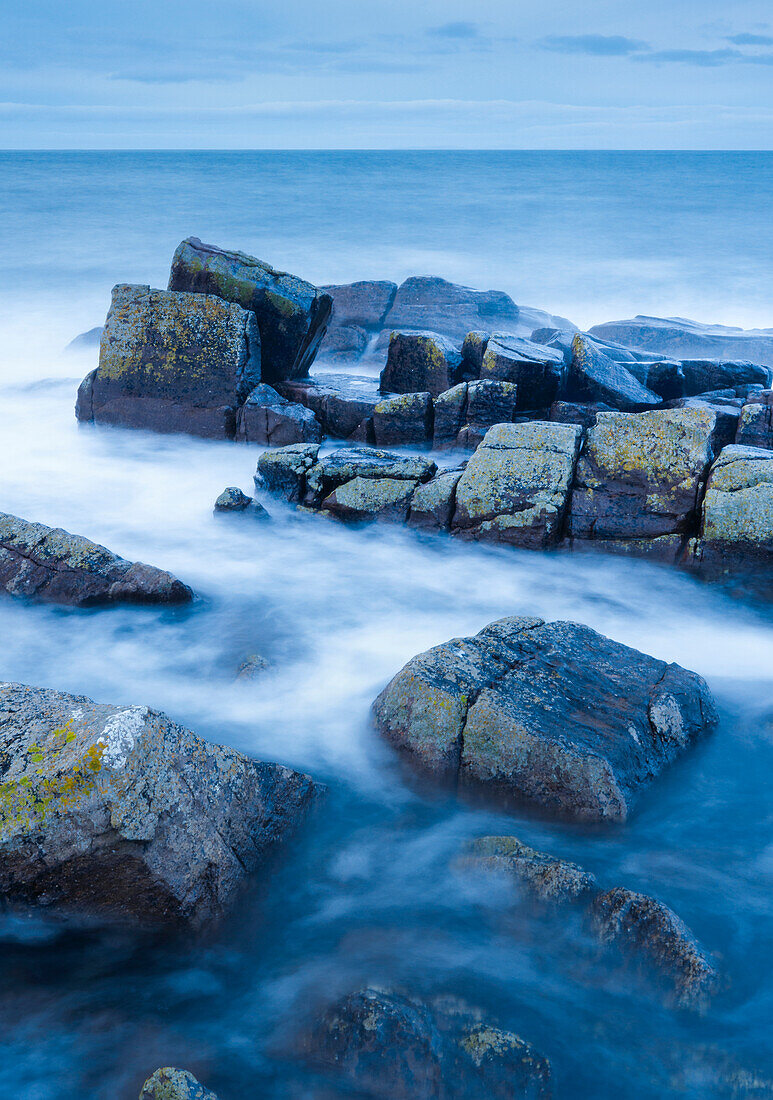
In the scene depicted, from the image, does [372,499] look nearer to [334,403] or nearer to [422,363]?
[334,403]

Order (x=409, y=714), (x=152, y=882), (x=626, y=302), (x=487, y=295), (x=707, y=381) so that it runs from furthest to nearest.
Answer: (x=626, y=302), (x=487, y=295), (x=707, y=381), (x=409, y=714), (x=152, y=882)

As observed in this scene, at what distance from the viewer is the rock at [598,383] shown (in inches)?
435

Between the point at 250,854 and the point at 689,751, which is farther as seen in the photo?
the point at 689,751

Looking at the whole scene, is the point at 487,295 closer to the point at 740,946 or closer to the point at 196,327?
the point at 196,327

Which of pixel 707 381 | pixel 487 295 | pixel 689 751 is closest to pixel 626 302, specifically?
pixel 487 295

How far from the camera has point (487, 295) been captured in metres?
20.4

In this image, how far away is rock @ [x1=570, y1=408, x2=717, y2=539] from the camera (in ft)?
26.3

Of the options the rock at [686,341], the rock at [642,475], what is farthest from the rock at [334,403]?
the rock at [686,341]

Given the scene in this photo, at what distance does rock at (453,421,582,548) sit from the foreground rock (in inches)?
214

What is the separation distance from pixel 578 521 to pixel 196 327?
19.5 feet

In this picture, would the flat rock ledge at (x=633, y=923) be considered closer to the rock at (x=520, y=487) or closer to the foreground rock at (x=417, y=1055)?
the foreground rock at (x=417, y=1055)

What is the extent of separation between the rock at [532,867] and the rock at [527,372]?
7.56 meters

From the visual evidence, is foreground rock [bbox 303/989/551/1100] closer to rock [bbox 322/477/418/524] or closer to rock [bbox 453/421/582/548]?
rock [bbox 453/421/582/548]

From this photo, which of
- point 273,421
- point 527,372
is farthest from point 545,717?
point 273,421
